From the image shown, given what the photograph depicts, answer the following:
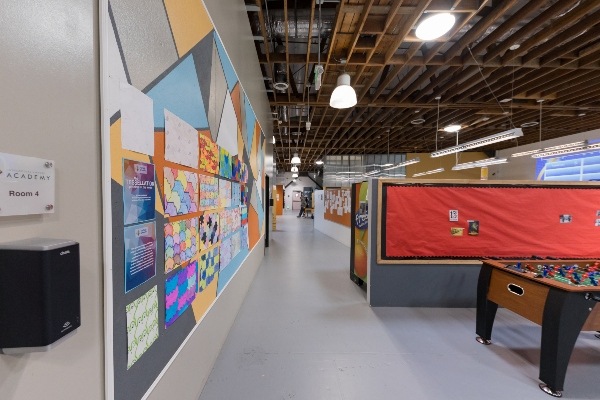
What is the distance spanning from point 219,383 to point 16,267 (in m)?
2.00

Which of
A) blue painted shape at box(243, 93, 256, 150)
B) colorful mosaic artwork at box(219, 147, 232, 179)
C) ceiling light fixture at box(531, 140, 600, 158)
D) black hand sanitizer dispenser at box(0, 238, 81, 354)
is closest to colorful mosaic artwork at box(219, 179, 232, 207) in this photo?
colorful mosaic artwork at box(219, 147, 232, 179)

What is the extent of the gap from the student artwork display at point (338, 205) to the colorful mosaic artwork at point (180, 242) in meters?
5.41

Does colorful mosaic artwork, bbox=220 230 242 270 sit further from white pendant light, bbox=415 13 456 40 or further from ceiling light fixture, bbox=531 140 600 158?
ceiling light fixture, bbox=531 140 600 158

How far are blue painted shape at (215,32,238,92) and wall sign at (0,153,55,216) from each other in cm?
196

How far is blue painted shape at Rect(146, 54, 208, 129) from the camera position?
136cm

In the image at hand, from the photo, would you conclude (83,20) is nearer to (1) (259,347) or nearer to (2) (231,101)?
(2) (231,101)

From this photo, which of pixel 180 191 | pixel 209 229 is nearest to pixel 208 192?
pixel 209 229

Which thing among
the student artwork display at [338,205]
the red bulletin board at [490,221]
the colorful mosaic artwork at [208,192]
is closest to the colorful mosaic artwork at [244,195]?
the colorful mosaic artwork at [208,192]

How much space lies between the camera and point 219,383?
2.10 m

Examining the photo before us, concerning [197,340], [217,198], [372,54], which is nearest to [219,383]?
[197,340]

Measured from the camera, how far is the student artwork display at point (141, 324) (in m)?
1.14

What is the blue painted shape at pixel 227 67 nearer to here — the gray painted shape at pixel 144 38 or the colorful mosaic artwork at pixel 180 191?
the gray painted shape at pixel 144 38

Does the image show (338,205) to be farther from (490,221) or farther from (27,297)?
(27,297)

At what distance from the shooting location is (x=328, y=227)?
9.92m
